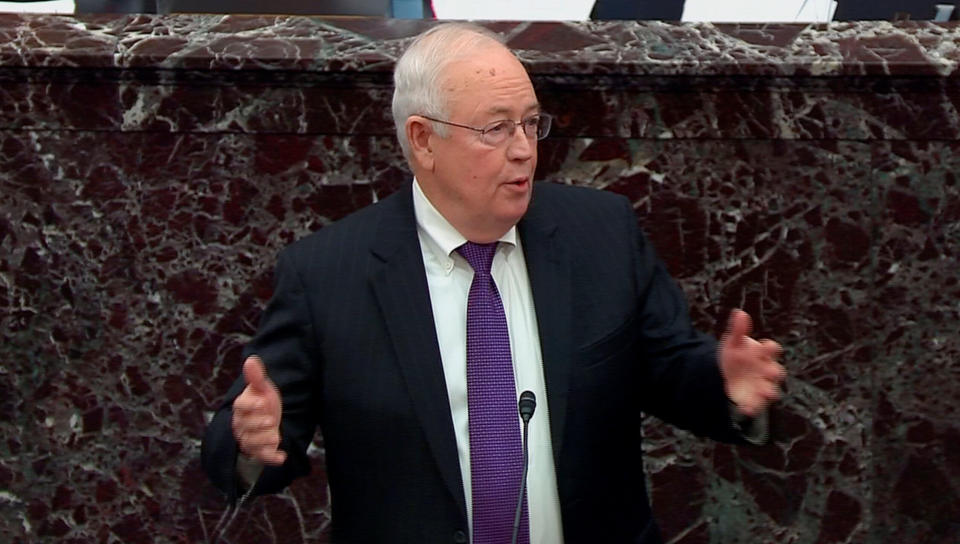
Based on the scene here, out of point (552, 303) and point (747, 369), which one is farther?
point (552, 303)

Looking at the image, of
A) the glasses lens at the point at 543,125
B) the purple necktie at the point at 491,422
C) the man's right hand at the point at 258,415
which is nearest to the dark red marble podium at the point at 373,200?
the glasses lens at the point at 543,125

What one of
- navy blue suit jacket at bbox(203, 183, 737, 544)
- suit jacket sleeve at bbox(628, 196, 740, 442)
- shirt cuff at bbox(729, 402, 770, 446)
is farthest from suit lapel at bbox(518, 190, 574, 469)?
shirt cuff at bbox(729, 402, 770, 446)

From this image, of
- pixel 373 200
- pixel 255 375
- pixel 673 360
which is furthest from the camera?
pixel 373 200

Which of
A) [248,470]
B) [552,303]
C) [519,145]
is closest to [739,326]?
[552,303]

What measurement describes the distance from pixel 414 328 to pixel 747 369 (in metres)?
0.44

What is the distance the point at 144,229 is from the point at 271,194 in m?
0.22

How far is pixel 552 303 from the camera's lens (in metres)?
1.84

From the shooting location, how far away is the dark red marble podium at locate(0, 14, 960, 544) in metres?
2.23

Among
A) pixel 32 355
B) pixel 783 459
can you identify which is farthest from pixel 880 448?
pixel 32 355

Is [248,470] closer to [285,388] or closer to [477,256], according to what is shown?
[285,388]

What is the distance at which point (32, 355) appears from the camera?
7.45 feet

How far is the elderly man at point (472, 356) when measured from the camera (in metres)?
1.78

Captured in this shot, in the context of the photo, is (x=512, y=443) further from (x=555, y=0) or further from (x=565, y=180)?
(x=555, y=0)

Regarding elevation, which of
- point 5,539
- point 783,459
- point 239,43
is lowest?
point 5,539
